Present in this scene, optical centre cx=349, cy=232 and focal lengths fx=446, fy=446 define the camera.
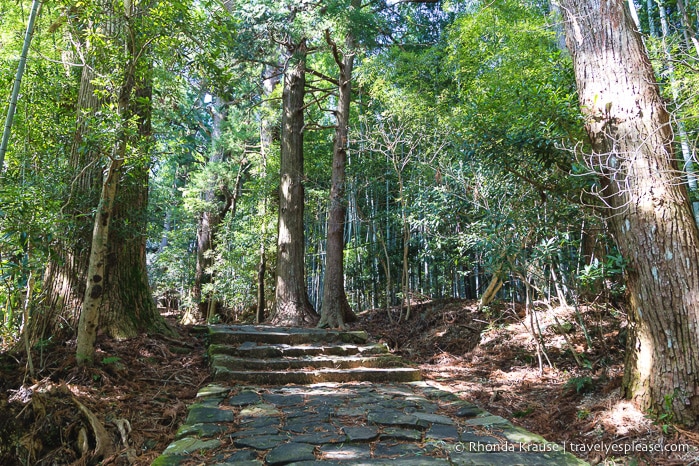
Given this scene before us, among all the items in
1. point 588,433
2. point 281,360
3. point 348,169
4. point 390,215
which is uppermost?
point 348,169

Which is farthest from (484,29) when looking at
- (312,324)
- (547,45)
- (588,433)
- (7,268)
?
→ (7,268)

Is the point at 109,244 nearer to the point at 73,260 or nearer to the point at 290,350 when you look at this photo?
the point at 73,260

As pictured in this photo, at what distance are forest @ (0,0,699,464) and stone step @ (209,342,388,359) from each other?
32.9 inches

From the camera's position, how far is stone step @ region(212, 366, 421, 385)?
377cm

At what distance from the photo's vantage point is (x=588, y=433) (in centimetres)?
264

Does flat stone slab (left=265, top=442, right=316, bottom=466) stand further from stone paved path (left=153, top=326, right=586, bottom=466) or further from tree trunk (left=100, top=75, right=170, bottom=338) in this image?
tree trunk (left=100, top=75, right=170, bottom=338)

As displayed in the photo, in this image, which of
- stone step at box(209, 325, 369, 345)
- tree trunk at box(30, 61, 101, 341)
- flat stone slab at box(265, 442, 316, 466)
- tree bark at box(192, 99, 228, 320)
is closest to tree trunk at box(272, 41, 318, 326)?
stone step at box(209, 325, 369, 345)

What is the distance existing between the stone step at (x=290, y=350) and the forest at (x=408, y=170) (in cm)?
84

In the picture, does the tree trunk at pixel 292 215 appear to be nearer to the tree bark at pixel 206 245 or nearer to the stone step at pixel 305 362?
the stone step at pixel 305 362

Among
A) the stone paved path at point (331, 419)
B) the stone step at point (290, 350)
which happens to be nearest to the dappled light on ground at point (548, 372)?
the stone paved path at point (331, 419)

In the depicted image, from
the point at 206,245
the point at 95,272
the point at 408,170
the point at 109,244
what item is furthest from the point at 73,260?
the point at 206,245

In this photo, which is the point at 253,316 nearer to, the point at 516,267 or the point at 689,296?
the point at 516,267

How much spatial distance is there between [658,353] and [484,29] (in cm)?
597

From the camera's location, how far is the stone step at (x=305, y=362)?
401cm
